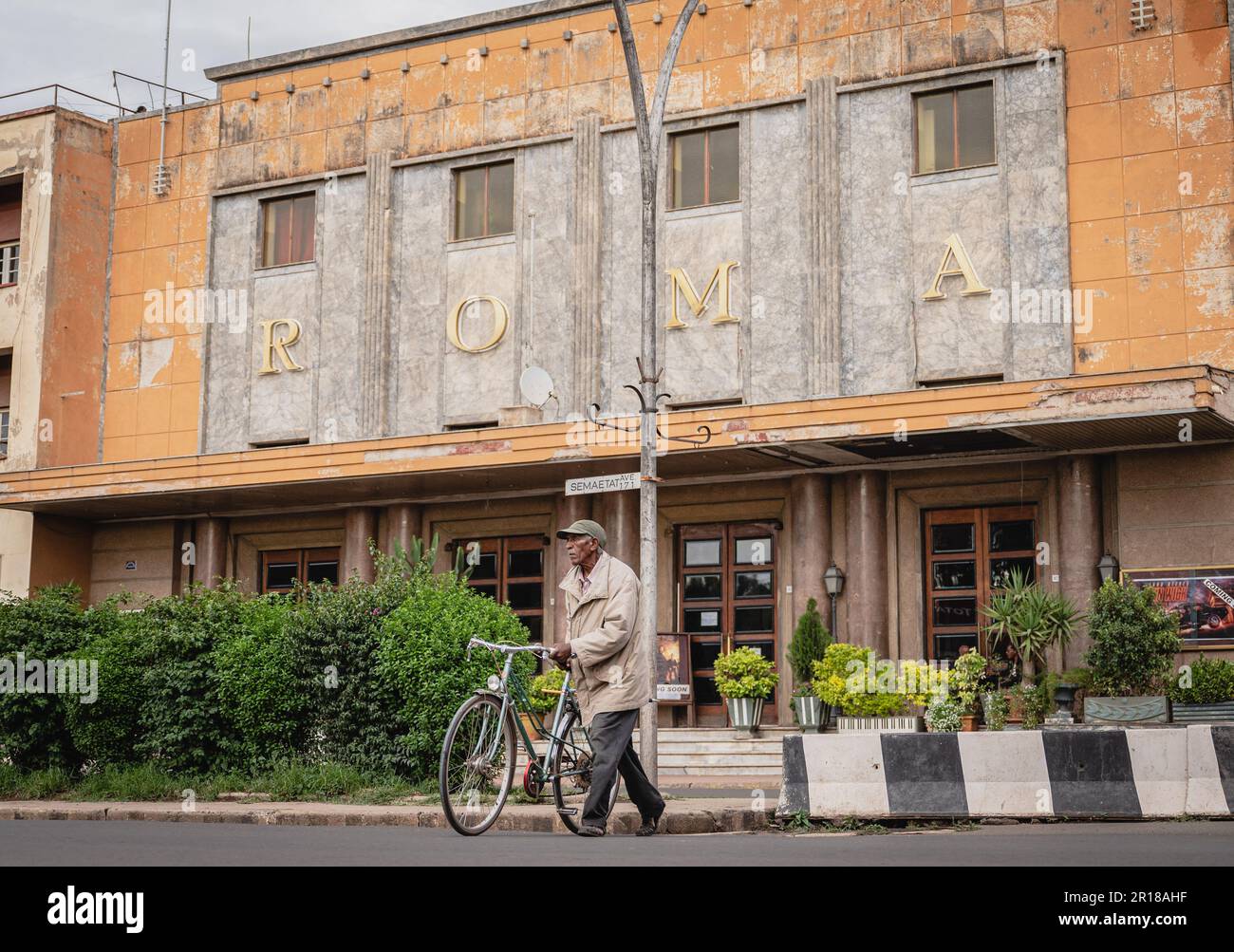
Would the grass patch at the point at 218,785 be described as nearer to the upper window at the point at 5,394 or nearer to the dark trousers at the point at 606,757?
the dark trousers at the point at 606,757

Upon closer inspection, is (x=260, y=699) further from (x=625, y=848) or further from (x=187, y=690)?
(x=625, y=848)

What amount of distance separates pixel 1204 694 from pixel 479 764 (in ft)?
36.5

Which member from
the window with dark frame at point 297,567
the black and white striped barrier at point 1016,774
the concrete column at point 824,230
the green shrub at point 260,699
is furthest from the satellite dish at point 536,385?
the black and white striped barrier at point 1016,774

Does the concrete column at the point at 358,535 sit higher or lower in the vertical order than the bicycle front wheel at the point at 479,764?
higher

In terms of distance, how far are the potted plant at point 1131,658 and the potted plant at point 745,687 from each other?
439 cm

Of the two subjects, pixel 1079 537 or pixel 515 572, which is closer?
pixel 1079 537

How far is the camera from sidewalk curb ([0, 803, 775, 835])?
10992 mm

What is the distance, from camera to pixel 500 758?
1013 centimetres

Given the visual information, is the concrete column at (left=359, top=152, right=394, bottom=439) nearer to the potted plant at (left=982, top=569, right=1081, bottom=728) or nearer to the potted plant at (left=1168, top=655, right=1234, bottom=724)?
the potted plant at (left=982, top=569, right=1081, bottom=728)

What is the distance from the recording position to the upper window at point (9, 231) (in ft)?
95.0

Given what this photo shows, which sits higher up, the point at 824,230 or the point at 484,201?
the point at 484,201

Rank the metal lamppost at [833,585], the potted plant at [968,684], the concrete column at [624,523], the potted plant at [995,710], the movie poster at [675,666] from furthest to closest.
→ the concrete column at [624,523] < the movie poster at [675,666] < the metal lamppost at [833,585] < the potted plant at [968,684] < the potted plant at [995,710]

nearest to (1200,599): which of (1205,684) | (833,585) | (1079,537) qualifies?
(1079,537)

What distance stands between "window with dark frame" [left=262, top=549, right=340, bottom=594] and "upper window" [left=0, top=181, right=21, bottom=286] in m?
7.49
